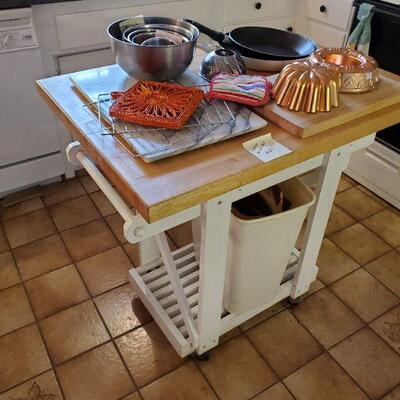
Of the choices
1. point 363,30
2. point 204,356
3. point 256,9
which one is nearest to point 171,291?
point 204,356

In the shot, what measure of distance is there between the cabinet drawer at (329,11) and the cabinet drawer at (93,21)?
0.66 m

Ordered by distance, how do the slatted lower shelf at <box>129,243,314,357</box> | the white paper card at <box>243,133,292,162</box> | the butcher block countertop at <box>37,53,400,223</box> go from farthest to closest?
the slatted lower shelf at <box>129,243,314,357</box> < the white paper card at <box>243,133,292,162</box> < the butcher block countertop at <box>37,53,400,223</box>

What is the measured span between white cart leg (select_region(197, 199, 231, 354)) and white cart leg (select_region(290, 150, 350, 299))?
35cm

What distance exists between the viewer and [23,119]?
1.91 meters

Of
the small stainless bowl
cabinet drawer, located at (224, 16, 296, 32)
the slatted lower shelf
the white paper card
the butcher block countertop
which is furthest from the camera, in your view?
cabinet drawer, located at (224, 16, 296, 32)

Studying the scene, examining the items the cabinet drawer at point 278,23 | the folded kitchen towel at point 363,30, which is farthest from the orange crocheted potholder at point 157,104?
the cabinet drawer at point 278,23

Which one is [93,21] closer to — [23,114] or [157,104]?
[23,114]

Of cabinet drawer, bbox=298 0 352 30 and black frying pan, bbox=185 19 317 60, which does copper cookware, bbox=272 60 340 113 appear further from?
cabinet drawer, bbox=298 0 352 30

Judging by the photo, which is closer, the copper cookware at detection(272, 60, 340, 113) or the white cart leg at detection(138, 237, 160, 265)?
the copper cookware at detection(272, 60, 340, 113)

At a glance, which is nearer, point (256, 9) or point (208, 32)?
point (208, 32)

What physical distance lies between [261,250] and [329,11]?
1.46m

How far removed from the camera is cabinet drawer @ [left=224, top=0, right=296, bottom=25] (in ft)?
7.07

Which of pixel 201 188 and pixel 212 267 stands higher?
pixel 201 188

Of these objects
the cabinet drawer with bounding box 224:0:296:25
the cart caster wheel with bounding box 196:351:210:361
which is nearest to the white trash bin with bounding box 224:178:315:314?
the cart caster wheel with bounding box 196:351:210:361
